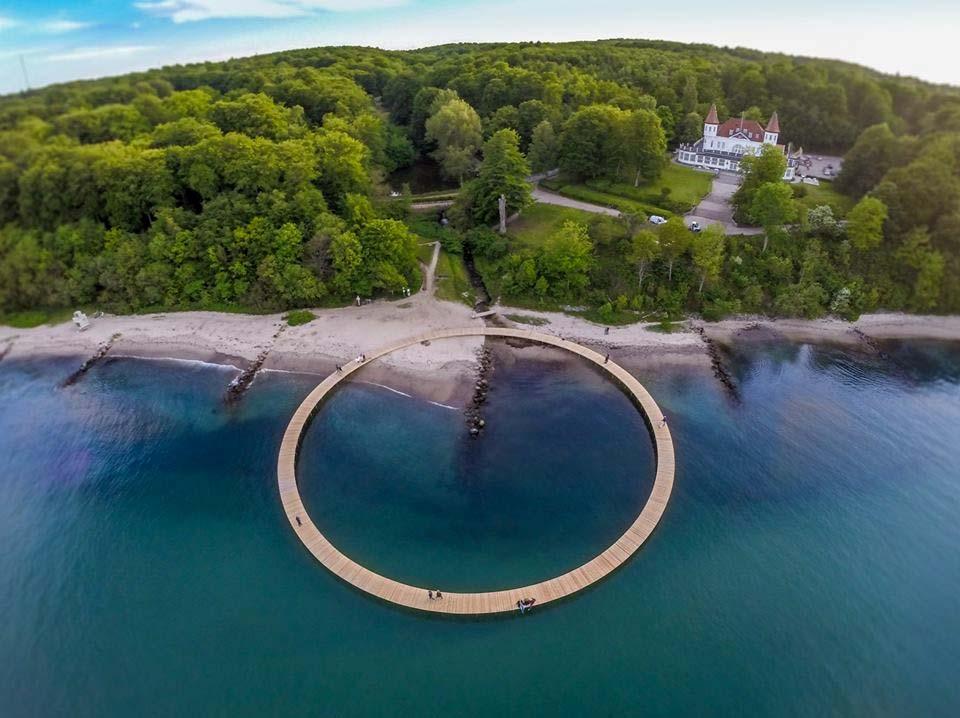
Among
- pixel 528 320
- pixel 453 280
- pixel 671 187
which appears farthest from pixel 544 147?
pixel 528 320

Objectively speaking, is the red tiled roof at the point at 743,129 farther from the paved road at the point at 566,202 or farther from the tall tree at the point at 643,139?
the paved road at the point at 566,202

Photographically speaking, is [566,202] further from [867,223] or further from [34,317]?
[34,317]

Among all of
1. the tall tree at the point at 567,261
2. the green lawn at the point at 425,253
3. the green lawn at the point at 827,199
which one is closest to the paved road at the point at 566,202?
the tall tree at the point at 567,261

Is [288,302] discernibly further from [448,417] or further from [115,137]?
[115,137]

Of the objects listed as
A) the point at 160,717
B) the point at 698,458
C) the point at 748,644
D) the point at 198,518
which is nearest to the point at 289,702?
the point at 160,717

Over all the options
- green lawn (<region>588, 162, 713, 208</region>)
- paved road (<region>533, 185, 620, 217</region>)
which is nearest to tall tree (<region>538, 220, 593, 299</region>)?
paved road (<region>533, 185, 620, 217</region>)
